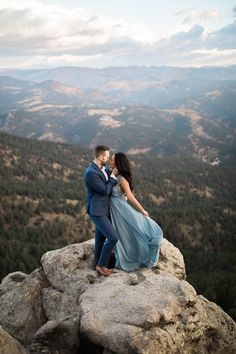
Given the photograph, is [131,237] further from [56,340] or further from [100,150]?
[56,340]

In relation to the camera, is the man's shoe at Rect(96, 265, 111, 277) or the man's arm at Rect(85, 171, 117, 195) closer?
the man's arm at Rect(85, 171, 117, 195)

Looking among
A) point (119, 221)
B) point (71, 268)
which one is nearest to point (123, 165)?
point (119, 221)

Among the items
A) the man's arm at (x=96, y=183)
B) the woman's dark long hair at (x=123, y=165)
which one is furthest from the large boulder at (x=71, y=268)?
the woman's dark long hair at (x=123, y=165)

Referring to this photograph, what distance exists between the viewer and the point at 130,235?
15.8 metres

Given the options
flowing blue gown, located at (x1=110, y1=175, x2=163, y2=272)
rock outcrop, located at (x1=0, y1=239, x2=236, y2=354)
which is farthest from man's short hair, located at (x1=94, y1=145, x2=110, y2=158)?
rock outcrop, located at (x1=0, y1=239, x2=236, y2=354)

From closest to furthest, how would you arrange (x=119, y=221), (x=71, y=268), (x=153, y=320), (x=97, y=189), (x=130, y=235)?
(x=153, y=320) < (x=97, y=189) < (x=119, y=221) < (x=130, y=235) < (x=71, y=268)

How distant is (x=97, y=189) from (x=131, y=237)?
277 centimetres

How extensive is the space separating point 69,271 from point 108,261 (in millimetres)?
1978

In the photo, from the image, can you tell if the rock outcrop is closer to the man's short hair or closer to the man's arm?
the man's arm

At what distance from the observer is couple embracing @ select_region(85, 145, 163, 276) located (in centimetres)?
1497

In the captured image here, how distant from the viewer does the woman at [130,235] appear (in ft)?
51.2

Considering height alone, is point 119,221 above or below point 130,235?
above

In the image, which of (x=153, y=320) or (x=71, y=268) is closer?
(x=153, y=320)

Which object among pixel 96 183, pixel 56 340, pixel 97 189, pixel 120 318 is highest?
pixel 96 183
